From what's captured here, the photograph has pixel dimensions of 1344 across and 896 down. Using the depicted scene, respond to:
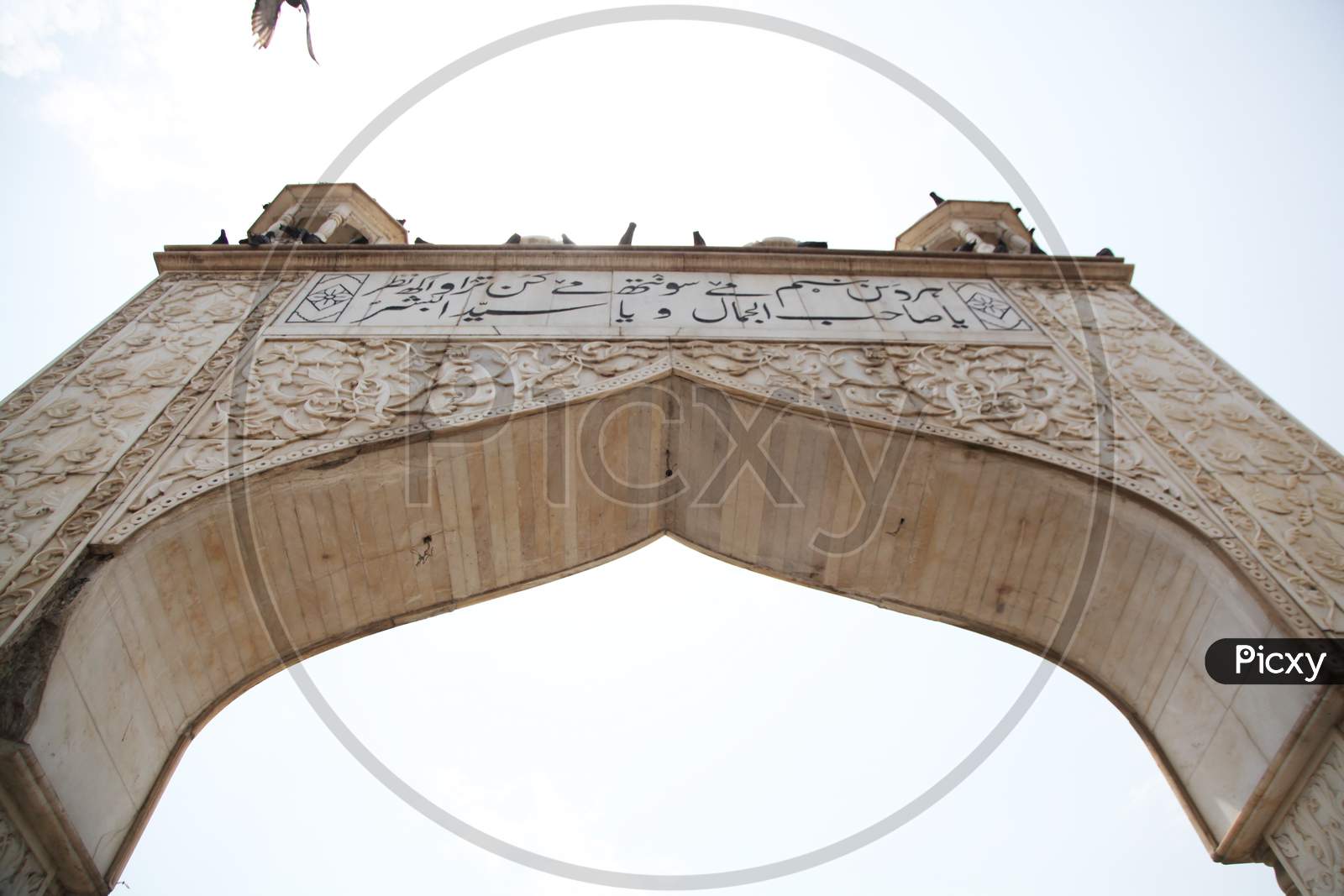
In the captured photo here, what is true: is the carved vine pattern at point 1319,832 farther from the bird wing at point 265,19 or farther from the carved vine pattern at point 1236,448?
the bird wing at point 265,19

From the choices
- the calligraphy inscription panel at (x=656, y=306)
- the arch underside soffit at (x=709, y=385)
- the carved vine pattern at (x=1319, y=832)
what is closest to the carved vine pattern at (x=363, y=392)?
the arch underside soffit at (x=709, y=385)

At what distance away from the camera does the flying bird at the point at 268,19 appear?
5.51 metres

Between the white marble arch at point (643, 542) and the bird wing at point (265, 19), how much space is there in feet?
8.77

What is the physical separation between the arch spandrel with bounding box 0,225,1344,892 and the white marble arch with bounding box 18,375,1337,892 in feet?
0.06

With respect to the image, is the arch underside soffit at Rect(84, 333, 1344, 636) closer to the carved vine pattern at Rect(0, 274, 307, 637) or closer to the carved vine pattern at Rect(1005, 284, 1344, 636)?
the carved vine pattern at Rect(1005, 284, 1344, 636)

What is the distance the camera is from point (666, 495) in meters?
5.86

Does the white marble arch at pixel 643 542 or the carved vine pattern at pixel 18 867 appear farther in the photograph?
the white marble arch at pixel 643 542

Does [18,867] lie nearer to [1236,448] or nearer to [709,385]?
[709,385]

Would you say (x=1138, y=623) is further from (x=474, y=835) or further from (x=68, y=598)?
(x=68, y=598)

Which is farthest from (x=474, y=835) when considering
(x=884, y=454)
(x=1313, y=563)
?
(x=1313, y=563)

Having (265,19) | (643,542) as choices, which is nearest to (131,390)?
(265,19)

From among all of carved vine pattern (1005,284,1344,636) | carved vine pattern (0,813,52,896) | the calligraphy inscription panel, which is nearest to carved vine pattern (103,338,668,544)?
the calligraphy inscription panel

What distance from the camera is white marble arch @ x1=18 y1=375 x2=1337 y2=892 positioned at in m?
4.12

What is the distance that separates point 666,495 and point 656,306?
131 centimetres
